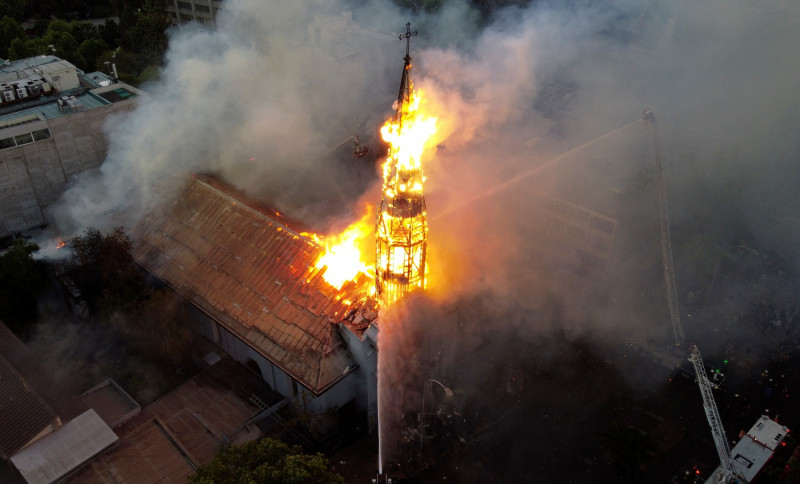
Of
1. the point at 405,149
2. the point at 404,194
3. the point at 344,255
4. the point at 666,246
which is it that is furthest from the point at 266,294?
the point at 666,246

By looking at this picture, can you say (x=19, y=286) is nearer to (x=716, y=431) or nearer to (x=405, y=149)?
(x=405, y=149)

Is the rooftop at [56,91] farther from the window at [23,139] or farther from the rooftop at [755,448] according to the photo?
the rooftop at [755,448]

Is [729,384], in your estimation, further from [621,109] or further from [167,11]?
[167,11]

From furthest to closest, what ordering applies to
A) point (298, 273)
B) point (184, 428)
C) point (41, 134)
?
point (41, 134)
point (298, 273)
point (184, 428)

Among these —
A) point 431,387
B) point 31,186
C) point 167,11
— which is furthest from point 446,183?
point 167,11

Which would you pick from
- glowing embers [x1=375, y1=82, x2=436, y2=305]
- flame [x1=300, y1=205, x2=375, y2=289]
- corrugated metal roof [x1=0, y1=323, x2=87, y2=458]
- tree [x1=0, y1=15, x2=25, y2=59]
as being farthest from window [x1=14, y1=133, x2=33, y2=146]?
tree [x1=0, y1=15, x2=25, y2=59]

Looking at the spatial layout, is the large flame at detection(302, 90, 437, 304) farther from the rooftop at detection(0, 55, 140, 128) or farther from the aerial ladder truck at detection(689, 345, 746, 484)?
the rooftop at detection(0, 55, 140, 128)

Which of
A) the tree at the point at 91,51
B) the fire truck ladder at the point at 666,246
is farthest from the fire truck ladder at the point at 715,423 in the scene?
the tree at the point at 91,51
